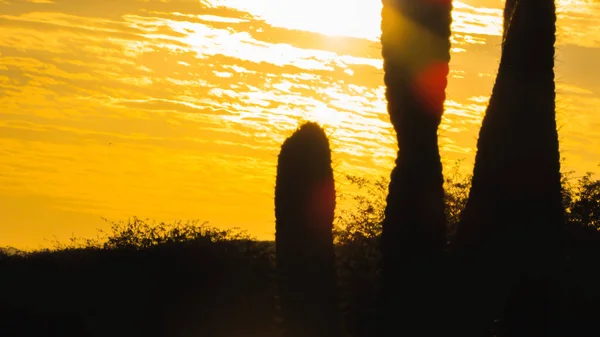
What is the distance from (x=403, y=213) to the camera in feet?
61.0

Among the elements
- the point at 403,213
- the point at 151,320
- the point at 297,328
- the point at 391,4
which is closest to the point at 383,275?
the point at 403,213

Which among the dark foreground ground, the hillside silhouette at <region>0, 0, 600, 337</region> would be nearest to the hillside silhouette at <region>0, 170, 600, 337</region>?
the dark foreground ground

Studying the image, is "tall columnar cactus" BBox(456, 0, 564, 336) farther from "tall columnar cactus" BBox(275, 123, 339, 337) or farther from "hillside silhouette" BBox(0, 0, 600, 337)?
"tall columnar cactus" BBox(275, 123, 339, 337)

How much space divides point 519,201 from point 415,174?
255 centimetres

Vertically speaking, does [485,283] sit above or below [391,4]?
below

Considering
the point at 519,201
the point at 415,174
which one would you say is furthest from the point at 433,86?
the point at 519,201

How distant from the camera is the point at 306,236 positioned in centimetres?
1673

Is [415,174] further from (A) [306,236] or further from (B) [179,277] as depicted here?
(B) [179,277]

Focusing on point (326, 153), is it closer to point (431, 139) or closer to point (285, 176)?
point (285, 176)

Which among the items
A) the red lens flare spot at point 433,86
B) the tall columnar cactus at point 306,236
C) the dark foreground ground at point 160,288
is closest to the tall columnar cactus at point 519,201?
the red lens flare spot at point 433,86

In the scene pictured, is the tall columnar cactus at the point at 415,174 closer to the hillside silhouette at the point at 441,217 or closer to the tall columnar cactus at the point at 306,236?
the hillside silhouette at the point at 441,217

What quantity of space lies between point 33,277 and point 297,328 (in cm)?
2036

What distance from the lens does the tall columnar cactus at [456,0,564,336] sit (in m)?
19.5

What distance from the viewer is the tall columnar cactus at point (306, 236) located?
659 inches
